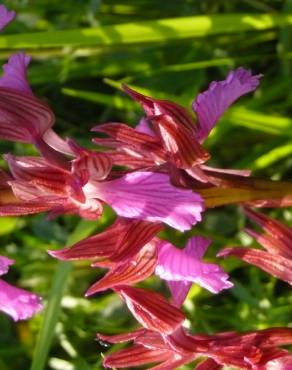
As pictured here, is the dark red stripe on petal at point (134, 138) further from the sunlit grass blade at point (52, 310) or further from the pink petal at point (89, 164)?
the sunlit grass blade at point (52, 310)

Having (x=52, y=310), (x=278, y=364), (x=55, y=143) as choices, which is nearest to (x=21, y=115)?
(x=55, y=143)

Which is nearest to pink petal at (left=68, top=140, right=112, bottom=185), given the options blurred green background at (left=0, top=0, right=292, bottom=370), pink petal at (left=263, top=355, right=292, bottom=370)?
pink petal at (left=263, top=355, right=292, bottom=370)

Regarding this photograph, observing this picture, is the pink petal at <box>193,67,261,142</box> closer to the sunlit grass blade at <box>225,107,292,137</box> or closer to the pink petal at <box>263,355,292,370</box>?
the pink petal at <box>263,355,292,370</box>

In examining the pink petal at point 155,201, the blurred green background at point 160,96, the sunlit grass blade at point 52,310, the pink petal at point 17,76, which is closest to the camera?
the pink petal at point 155,201

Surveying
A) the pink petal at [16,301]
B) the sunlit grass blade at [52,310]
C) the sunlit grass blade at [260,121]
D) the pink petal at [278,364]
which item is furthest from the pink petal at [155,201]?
the sunlit grass blade at [260,121]

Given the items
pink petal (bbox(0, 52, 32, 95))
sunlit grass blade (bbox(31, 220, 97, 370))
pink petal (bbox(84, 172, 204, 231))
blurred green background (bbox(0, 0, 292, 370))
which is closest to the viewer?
pink petal (bbox(84, 172, 204, 231))

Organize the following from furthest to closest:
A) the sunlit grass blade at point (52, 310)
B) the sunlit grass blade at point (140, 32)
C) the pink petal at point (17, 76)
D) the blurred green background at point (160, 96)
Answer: the blurred green background at point (160, 96) < the sunlit grass blade at point (140, 32) < the sunlit grass blade at point (52, 310) < the pink petal at point (17, 76)

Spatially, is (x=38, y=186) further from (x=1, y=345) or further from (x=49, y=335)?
(x=1, y=345)
